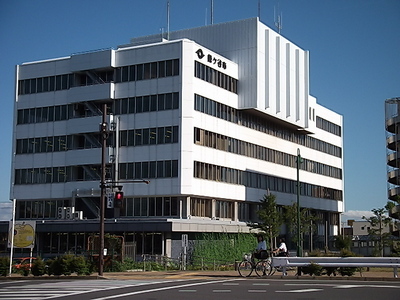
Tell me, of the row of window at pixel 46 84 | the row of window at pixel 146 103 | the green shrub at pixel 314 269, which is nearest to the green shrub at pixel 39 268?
the green shrub at pixel 314 269

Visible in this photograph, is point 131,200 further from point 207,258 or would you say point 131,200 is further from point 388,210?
point 388,210

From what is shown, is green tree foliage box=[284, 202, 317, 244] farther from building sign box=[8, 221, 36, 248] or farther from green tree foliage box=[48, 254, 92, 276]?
green tree foliage box=[48, 254, 92, 276]

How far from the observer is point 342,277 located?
1146 inches

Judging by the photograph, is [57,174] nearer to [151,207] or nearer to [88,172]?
[88,172]

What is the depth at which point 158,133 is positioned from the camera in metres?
61.5

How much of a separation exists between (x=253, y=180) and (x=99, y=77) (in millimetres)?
19841

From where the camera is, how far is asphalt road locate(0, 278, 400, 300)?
70.2 feet

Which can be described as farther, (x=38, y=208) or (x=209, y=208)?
(x=38, y=208)

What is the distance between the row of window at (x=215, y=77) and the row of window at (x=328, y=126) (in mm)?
25872

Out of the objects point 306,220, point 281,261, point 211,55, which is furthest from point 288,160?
point 281,261

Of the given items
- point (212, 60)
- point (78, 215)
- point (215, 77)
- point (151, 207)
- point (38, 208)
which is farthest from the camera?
point (38, 208)

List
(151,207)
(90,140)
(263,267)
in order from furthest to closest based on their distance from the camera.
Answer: (90,140) < (151,207) < (263,267)

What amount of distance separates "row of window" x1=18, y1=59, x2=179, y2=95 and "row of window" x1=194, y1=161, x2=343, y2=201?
9.33 metres

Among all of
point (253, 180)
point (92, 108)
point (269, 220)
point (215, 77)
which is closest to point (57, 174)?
point (92, 108)
